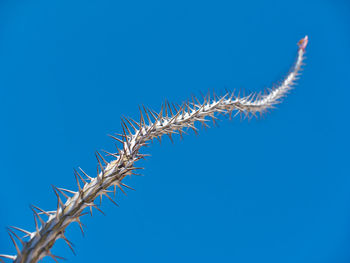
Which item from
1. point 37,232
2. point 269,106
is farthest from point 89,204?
point 269,106

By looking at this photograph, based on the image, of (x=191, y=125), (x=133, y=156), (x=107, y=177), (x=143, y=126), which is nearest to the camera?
(x=107, y=177)

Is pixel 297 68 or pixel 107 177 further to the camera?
pixel 297 68

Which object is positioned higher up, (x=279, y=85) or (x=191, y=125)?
(x=279, y=85)

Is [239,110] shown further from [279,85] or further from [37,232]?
[37,232]

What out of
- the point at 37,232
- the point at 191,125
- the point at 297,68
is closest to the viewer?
the point at 37,232

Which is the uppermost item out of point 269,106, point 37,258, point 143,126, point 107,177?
point 269,106

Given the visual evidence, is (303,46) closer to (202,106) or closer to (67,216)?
(202,106)

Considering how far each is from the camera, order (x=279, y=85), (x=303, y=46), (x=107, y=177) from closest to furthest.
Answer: (x=107, y=177)
(x=279, y=85)
(x=303, y=46)

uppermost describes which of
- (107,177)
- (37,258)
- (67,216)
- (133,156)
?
(133,156)

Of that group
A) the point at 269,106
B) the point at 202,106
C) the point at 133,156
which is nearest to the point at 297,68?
the point at 269,106
